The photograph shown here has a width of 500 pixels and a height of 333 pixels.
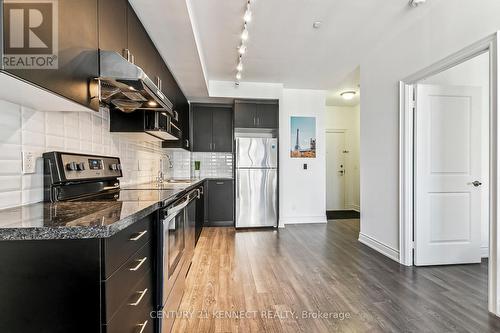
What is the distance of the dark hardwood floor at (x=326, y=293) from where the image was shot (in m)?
1.72

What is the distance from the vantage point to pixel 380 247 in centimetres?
315

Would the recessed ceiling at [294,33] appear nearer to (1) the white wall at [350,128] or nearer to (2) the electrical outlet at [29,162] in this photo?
(2) the electrical outlet at [29,162]

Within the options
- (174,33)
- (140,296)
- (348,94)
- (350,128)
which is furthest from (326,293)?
(350,128)

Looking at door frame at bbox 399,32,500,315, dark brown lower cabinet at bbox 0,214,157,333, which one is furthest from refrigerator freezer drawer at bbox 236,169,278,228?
dark brown lower cabinet at bbox 0,214,157,333

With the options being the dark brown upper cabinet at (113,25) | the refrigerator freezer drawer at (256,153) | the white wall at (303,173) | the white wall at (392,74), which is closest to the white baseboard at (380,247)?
the white wall at (392,74)

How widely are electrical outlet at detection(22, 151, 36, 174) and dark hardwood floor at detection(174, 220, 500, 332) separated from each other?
1346 mm

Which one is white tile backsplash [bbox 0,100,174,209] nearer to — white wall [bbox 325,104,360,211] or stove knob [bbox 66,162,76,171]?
stove knob [bbox 66,162,76,171]

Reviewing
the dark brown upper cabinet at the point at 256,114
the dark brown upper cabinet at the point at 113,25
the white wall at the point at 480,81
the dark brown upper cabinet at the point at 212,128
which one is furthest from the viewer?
the dark brown upper cabinet at the point at 212,128

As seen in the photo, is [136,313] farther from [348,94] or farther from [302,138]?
[348,94]

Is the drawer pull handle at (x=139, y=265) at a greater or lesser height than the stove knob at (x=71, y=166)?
lesser

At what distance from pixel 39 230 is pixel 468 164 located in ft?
12.4

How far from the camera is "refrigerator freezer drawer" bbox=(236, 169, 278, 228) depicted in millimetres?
4367

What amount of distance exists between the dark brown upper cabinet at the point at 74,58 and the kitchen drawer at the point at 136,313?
0.94 m

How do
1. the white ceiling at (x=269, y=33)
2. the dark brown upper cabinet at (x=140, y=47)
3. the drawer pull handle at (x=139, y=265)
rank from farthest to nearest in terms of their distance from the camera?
the white ceiling at (x=269, y=33) < the dark brown upper cabinet at (x=140, y=47) < the drawer pull handle at (x=139, y=265)
